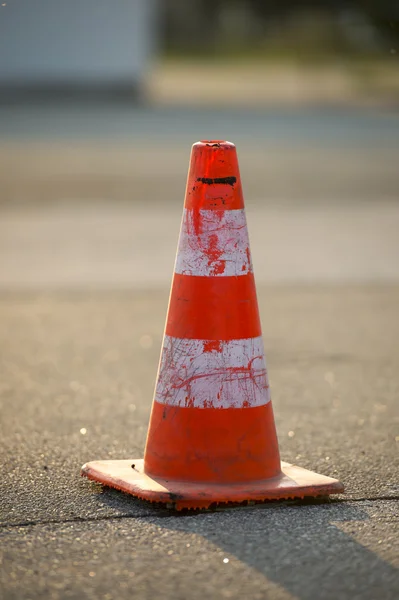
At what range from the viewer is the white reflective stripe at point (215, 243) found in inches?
152

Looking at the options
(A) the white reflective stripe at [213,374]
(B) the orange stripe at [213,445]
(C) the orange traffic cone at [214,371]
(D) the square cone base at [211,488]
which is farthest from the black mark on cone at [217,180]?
(D) the square cone base at [211,488]

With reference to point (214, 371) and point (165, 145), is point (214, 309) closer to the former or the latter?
point (214, 371)

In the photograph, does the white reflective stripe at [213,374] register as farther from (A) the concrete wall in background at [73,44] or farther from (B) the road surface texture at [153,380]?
(A) the concrete wall in background at [73,44]

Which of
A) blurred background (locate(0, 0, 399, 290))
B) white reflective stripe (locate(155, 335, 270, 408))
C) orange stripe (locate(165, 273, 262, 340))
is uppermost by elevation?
blurred background (locate(0, 0, 399, 290))

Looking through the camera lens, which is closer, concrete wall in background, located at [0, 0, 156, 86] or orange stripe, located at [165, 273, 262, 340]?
orange stripe, located at [165, 273, 262, 340]

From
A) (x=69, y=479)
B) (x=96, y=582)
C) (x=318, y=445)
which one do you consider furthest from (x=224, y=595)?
(x=318, y=445)

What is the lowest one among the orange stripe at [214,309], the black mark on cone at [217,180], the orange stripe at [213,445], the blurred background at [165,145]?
the orange stripe at [213,445]

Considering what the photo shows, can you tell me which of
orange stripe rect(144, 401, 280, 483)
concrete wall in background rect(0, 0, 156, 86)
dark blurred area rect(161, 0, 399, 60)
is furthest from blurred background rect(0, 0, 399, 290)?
orange stripe rect(144, 401, 280, 483)

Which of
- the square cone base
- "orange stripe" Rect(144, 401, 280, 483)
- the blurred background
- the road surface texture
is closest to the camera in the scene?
the road surface texture

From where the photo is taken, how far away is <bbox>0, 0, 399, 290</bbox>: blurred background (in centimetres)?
965

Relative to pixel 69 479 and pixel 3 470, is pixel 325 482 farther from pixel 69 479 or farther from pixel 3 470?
pixel 3 470

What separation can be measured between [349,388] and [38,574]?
2.75 metres

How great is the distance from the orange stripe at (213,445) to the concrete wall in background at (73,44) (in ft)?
92.9

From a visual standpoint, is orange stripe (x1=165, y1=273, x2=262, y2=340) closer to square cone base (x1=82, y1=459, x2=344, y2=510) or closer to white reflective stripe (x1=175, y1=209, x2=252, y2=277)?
Result: white reflective stripe (x1=175, y1=209, x2=252, y2=277)
